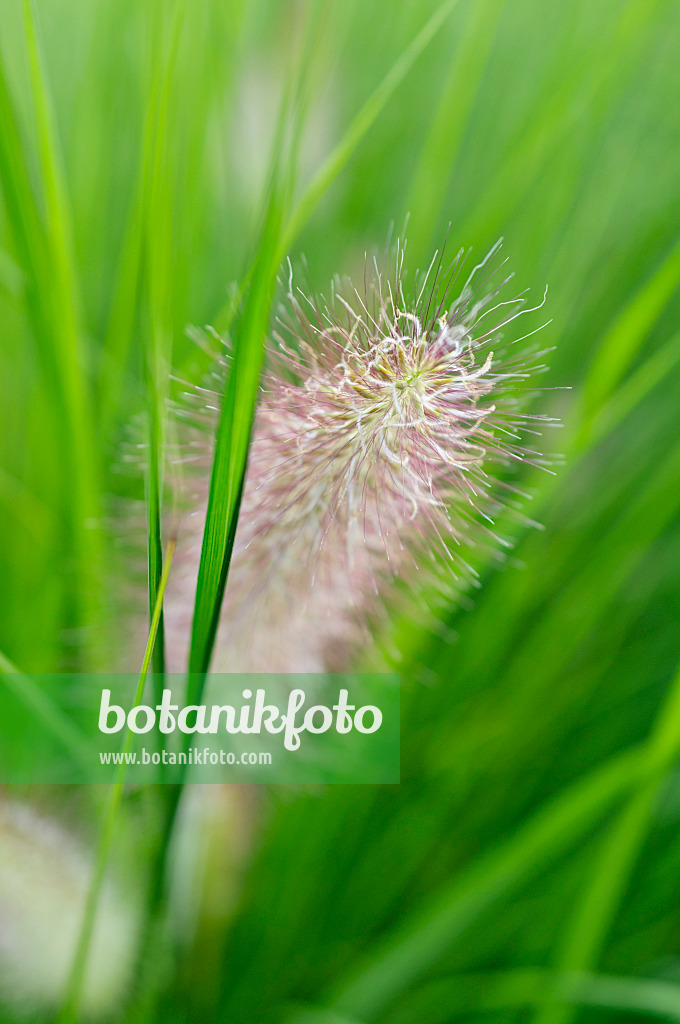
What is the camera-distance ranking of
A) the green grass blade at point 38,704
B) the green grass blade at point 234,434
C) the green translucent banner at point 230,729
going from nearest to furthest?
the green grass blade at point 234,434 → the green grass blade at point 38,704 → the green translucent banner at point 230,729

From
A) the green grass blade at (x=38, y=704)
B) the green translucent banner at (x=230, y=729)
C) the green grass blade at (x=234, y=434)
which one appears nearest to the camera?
the green grass blade at (x=234, y=434)

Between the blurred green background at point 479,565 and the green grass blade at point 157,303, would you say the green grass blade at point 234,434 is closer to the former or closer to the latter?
the green grass blade at point 157,303

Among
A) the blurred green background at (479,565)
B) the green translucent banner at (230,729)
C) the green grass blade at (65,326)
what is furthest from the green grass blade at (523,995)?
the green grass blade at (65,326)

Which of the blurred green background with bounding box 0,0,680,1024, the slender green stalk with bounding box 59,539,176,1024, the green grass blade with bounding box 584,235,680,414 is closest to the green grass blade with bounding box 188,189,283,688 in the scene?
the slender green stalk with bounding box 59,539,176,1024

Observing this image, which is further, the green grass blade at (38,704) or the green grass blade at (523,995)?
the green grass blade at (523,995)

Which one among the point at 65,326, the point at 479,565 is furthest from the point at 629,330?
the point at 65,326

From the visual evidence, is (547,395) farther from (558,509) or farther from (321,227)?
(321,227)

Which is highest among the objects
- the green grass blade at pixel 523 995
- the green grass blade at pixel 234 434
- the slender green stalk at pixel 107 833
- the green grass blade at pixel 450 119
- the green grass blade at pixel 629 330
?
the green grass blade at pixel 450 119
